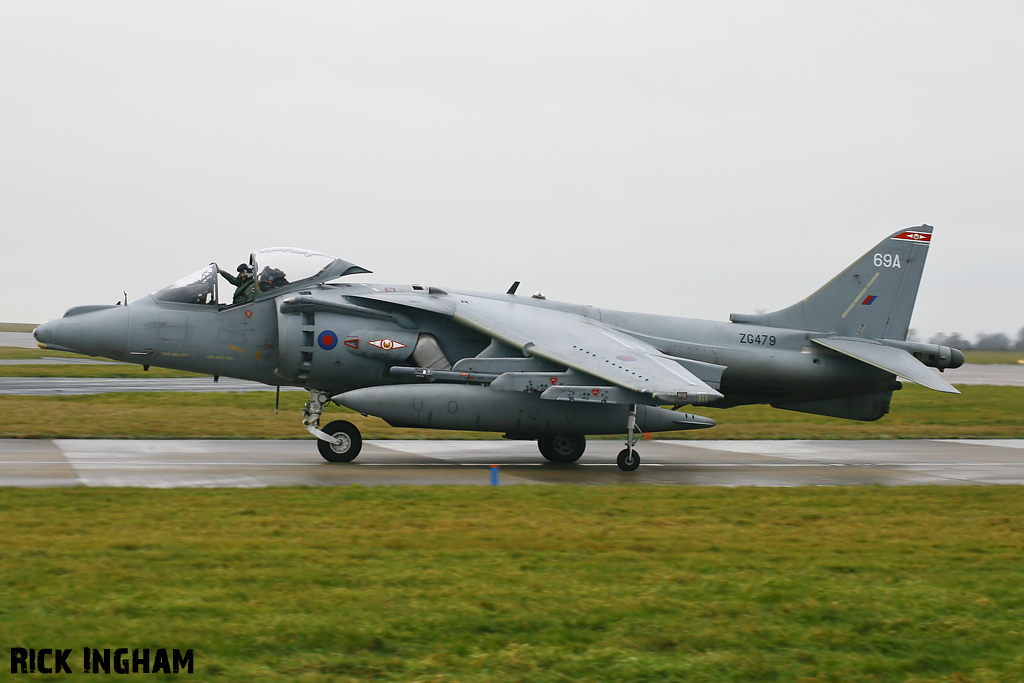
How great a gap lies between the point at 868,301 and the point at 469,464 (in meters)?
8.55

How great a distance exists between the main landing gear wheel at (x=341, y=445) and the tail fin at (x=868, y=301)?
7767 mm

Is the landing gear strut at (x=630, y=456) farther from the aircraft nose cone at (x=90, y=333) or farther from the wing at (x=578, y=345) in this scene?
the aircraft nose cone at (x=90, y=333)

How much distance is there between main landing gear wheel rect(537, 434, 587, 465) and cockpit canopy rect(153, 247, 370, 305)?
15.8 feet

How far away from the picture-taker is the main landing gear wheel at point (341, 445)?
15852 mm

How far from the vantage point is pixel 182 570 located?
24.3 ft

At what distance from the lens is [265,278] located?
16.5m

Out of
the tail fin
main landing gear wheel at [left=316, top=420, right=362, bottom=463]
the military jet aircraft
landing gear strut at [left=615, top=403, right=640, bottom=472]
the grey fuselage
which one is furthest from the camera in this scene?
the tail fin

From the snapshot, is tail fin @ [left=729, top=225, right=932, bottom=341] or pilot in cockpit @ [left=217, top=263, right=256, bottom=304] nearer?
pilot in cockpit @ [left=217, top=263, right=256, bottom=304]

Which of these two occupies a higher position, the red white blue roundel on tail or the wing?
the red white blue roundel on tail

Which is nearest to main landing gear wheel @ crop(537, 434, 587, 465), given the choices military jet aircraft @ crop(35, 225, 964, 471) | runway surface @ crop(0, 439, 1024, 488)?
military jet aircraft @ crop(35, 225, 964, 471)

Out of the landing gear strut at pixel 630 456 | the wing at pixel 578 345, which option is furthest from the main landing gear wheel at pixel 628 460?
the wing at pixel 578 345

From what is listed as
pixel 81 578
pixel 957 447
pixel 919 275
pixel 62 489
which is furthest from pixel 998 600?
pixel 957 447

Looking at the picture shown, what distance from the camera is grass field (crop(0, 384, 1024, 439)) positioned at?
1983cm

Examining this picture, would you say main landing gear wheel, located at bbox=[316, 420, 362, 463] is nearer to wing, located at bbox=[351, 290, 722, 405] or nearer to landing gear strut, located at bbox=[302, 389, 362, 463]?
landing gear strut, located at bbox=[302, 389, 362, 463]
